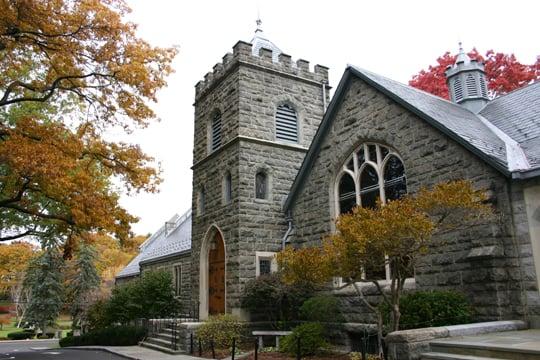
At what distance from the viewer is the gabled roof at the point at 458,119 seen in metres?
9.54

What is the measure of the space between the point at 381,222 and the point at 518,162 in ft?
12.1

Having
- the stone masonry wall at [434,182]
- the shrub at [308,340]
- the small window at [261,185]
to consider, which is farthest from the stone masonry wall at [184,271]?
the shrub at [308,340]

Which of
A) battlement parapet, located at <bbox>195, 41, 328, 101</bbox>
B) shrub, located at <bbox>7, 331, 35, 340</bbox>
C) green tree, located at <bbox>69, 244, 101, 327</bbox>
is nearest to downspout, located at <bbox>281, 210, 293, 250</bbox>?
battlement parapet, located at <bbox>195, 41, 328, 101</bbox>

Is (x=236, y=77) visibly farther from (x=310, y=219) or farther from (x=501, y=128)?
(x=501, y=128)

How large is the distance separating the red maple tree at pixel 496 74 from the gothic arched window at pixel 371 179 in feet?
45.4

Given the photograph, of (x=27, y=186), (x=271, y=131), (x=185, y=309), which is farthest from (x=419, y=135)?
(x=185, y=309)

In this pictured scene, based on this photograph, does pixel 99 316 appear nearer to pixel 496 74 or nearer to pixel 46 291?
pixel 46 291

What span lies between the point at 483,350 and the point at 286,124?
11776mm

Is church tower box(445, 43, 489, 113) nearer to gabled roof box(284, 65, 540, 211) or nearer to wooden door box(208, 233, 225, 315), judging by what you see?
gabled roof box(284, 65, 540, 211)

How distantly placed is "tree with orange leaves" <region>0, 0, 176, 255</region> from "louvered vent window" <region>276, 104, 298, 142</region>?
17.4ft

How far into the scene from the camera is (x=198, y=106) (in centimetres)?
1941

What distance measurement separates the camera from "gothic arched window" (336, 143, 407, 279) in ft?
37.9

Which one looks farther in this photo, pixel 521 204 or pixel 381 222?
pixel 521 204

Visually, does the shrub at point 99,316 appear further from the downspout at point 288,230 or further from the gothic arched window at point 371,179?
the gothic arched window at point 371,179
